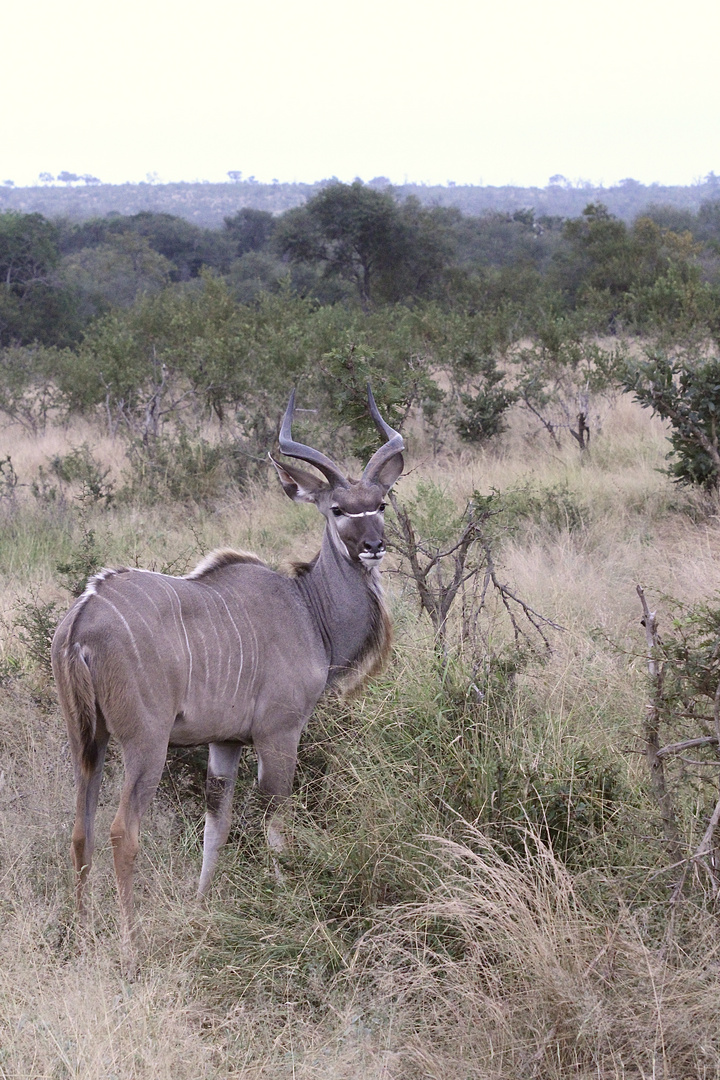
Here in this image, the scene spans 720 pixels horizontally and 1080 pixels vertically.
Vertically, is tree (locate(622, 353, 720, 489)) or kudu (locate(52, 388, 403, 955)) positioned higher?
tree (locate(622, 353, 720, 489))

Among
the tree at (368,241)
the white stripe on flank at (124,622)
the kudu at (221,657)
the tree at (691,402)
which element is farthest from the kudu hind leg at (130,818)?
the tree at (368,241)

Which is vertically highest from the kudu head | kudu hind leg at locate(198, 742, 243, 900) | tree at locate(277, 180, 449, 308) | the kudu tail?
tree at locate(277, 180, 449, 308)

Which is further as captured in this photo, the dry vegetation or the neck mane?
the neck mane

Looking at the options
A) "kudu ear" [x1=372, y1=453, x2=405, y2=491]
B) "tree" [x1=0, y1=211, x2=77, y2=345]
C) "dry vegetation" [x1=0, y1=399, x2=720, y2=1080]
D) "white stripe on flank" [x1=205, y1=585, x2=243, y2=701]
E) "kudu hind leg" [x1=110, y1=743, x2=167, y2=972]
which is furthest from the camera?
"tree" [x1=0, y1=211, x2=77, y2=345]

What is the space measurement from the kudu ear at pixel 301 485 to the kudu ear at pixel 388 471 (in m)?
0.24

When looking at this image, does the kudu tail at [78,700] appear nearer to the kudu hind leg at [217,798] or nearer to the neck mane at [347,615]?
the kudu hind leg at [217,798]

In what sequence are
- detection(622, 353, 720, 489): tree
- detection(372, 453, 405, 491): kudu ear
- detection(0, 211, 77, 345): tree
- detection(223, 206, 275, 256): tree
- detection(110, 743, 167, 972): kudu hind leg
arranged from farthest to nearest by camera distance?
1. detection(223, 206, 275, 256): tree
2. detection(0, 211, 77, 345): tree
3. detection(622, 353, 720, 489): tree
4. detection(372, 453, 405, 491): kudu ear
5. detection(110, 743, 167, 972): kudu hind leg

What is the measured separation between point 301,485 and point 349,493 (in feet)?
0.79

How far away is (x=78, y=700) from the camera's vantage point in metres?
3.34

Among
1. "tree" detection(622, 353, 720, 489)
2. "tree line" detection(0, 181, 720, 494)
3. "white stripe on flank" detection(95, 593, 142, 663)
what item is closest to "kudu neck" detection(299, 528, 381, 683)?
"white stripe on flank" detection(95, 593, 142, 663)

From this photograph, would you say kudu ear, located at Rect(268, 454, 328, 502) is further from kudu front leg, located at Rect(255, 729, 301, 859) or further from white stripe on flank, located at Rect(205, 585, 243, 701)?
kudu front leg, located at Rect(255, 729, 301, 859)

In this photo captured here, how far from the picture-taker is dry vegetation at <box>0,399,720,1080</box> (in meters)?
2.56

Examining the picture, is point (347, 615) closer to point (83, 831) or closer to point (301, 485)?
point (301, 485)

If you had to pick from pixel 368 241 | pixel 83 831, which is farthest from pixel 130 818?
pixel 368 241
